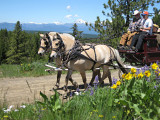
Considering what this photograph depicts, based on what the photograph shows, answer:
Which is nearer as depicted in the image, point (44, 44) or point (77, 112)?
point (77, 112)

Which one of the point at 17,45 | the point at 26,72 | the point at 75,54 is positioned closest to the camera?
the point at 75,54

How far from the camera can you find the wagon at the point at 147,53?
7.71 metres

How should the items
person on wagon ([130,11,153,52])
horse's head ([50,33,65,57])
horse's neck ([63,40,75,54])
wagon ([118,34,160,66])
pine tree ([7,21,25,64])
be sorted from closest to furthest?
horse's head ([50,33,65,57]), horse's neck ([63,40,75,54]), person on wagon ([130,11,153,52]), wagon ([118,34,160,66]), pine tree ([7,21,25,64])

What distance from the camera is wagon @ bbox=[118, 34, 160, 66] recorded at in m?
7.71

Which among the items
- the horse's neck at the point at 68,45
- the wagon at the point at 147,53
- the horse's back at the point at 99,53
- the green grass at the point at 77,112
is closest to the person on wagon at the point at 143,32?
the wagon at the point at 147,53

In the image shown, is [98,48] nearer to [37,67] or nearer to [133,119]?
[133,119]

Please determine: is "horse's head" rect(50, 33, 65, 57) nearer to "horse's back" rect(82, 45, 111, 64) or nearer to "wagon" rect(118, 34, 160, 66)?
"horse's back" rect(82, 45, 111, 64)

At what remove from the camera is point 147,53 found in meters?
7.73

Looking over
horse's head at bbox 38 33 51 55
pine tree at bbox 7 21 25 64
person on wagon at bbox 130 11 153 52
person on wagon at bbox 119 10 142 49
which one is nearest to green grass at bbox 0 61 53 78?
horse's head at bbox 38 33 51 55

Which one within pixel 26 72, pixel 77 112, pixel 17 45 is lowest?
pixel 17 45

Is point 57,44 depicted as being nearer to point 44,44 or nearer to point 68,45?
point 68,45

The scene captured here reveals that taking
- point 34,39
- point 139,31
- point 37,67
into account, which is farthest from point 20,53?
point 139,31

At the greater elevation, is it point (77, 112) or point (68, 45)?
point (68, 45)

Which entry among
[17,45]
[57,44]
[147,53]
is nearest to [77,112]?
[57,44]
